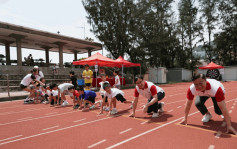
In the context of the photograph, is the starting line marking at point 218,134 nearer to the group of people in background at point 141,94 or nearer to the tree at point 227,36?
the group of people in background at point 141,94

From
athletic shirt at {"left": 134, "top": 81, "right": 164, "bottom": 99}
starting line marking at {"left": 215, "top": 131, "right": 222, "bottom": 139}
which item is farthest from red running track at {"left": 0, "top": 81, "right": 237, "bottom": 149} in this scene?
athletic shirt at {"left": 134, "top": 81, "right": 164, "bottom": 99}

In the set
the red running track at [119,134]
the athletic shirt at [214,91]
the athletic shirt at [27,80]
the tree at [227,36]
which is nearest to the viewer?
the red running track at [119,134]

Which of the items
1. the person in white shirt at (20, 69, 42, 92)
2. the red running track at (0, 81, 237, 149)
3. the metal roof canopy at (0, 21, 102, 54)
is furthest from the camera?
the metal roof canopy at (0, 21, 102, 54)

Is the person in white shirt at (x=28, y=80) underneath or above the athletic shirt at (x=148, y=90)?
above

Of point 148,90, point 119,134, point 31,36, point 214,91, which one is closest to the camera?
point 214,91

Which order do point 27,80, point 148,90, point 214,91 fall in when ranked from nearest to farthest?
1. point 214,91
2. point 148,90
3. point 27,80

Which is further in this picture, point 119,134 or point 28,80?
point 28,80

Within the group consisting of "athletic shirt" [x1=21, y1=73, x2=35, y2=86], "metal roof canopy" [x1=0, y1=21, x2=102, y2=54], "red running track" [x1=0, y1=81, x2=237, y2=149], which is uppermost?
"metal roof canopy" [x1=0, y1=21, x2=102, y2=54]

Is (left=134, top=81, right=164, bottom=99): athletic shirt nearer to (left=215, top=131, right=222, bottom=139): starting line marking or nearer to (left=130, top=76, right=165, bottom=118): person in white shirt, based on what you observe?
(left=130, top=76, right=165, bottom=118): person in white shirt

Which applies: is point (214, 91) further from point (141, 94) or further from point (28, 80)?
point (28, 80)

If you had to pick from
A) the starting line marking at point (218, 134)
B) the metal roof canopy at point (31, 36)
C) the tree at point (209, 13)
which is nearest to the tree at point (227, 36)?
→ the tree at point (209, 13)

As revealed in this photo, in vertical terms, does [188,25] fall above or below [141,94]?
above

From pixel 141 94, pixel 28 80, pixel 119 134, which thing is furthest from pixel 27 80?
pixel 119 134

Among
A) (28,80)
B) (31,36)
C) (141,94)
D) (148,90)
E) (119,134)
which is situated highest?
(31,36)
